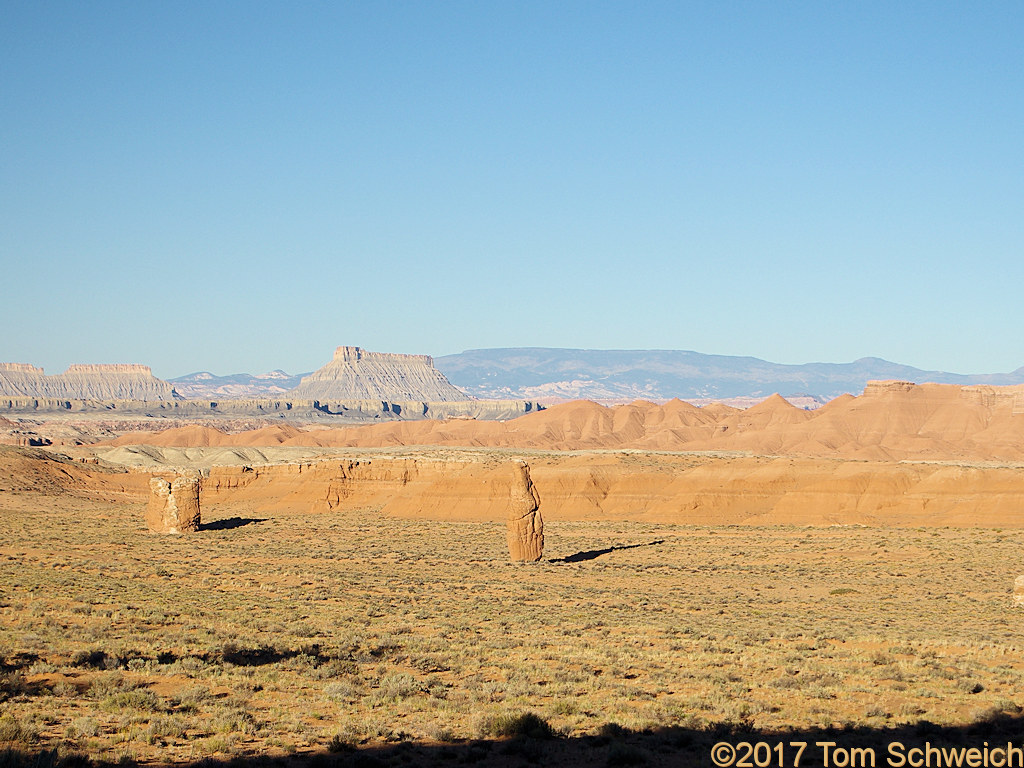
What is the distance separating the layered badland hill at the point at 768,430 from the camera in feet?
371

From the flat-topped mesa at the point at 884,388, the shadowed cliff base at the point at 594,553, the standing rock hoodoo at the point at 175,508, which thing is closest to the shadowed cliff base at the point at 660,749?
the shadowed cliff base at the point at 594,553

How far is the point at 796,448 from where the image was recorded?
117 meters

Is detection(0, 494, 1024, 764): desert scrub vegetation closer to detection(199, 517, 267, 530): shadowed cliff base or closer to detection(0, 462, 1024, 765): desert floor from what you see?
detection(0, 462, 1024, 765): desert floor

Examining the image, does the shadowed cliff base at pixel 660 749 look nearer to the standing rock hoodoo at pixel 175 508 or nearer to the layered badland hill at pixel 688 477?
the layered badland hill at pixel 688 477

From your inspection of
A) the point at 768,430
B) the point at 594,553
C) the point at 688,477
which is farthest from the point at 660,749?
the point at 768,430

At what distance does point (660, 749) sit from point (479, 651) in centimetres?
650

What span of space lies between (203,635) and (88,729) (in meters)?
7.01

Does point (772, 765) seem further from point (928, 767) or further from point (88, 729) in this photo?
point (88, 729)

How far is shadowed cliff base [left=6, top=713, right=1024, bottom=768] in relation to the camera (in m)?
10.1

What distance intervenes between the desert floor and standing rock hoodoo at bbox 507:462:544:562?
1.57 m

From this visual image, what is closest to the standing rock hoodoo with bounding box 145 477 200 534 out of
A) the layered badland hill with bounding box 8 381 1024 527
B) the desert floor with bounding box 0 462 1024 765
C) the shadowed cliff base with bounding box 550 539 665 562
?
the desert floor with bounding box 0 462 1024 765

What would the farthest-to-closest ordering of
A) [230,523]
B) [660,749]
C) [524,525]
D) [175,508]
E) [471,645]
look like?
[230,523], [175,508], [524,525], [471,645], [660,749]

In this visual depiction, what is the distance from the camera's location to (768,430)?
127500 mm

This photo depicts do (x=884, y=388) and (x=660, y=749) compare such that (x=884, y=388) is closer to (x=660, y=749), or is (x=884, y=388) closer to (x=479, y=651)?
(x=479, y=651)
